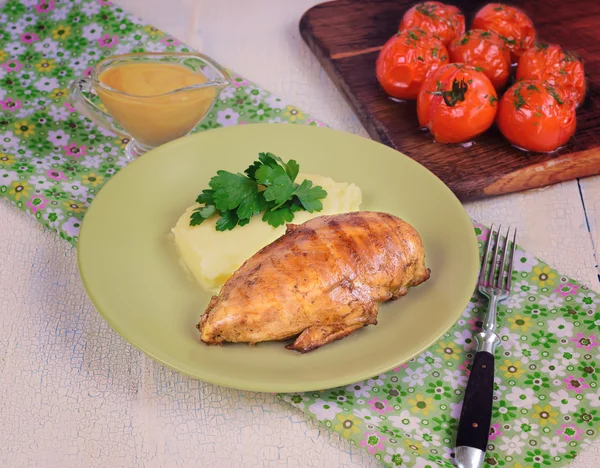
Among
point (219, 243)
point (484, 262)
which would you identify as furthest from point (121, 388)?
point (484, 262)

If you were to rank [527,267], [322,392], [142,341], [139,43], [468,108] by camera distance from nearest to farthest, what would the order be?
1. [142,341]
2. [322,392]
3. [527,267]
4. [468,108]
5. [139,43]

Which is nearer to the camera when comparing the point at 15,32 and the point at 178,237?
the point at 178,237

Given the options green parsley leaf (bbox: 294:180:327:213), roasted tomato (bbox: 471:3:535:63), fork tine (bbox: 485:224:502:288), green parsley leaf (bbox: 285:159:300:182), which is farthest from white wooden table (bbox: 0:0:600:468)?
roasted tomato (bbox: 471:3:535:63)

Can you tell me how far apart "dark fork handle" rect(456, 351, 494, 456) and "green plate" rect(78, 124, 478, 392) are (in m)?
0.20

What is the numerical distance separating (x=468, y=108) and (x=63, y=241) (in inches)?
75.8

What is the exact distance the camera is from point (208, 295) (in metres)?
2.64

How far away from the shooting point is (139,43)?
426 centimetres

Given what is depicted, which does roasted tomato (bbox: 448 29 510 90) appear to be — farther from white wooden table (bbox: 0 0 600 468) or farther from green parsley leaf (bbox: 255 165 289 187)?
green parsley leaf (bbox: 255 165 289 187)

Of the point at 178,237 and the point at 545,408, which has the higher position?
the point at 178,237

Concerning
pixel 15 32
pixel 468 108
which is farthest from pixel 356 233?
pixel 15 32

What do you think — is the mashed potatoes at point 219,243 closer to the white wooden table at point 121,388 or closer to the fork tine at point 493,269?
the white wooden table at point 121,388

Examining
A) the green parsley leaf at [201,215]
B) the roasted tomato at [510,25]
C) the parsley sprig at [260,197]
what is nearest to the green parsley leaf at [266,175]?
the parsley sprig at [260,197]

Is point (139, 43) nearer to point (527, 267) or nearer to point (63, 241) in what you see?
point (63, 241)

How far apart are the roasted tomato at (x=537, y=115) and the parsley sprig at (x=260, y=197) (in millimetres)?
1160
